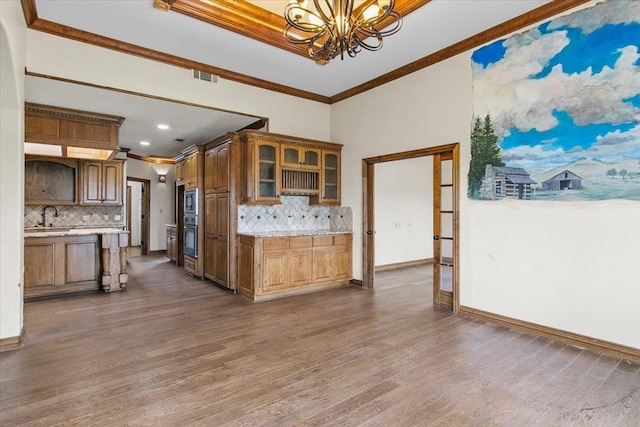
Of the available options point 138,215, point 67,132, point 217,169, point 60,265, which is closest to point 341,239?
point 217,169

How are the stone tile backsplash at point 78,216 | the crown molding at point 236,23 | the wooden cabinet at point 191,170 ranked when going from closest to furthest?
the crown molding at point 236,23 → the stone tile backsplash at point 78,216 → the wooden cabinet at point 191,170

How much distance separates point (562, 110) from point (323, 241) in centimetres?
336

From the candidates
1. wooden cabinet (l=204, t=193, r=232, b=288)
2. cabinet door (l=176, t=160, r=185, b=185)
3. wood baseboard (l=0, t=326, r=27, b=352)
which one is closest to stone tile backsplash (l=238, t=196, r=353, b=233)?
wooden cabinet (l=204, t=193, r=232, b=288)

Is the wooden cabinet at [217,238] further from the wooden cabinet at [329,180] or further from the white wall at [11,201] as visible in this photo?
the white wall at [11,201]

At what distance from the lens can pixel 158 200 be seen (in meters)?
9.91

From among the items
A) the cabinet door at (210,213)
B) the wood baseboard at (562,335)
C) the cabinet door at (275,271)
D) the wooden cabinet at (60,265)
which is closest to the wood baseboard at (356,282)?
the cabinet door at (275,271)

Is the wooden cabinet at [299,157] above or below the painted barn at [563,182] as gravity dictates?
above

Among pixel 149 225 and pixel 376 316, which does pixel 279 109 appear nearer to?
pixel 376 316

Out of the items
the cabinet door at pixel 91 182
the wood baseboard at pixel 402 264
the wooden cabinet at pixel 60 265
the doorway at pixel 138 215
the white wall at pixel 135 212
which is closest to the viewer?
the wooden cabinet at pixel 60 265

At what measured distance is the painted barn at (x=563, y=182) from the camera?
309 cm

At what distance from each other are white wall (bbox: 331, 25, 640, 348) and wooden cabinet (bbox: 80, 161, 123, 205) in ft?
16.3

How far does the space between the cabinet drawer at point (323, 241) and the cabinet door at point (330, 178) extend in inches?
27.0

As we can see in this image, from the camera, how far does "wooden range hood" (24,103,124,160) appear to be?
4605mm

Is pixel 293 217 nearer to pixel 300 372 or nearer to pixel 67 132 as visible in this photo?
pixel 300 372
